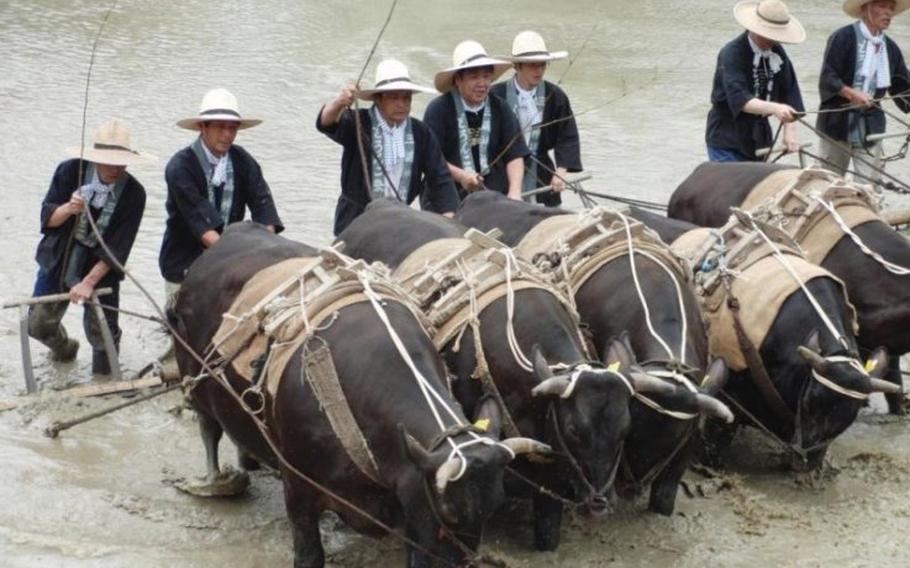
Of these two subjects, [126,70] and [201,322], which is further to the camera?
[126,70]

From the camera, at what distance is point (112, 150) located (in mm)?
8648

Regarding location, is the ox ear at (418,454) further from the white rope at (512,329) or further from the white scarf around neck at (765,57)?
the white scarf around neck at (765,57)

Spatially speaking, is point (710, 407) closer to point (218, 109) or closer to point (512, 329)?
point (512, 329)

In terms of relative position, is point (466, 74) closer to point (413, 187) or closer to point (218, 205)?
point (413, 187)

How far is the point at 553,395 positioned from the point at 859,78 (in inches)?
238

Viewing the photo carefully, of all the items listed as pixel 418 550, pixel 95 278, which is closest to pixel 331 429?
pixel 418 550

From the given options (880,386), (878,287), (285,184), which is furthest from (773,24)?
(285,184)

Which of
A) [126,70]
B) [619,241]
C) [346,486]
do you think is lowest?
[126,70]

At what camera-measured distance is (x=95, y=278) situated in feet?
28.6

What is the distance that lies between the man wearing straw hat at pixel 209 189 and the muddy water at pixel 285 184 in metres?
0.96

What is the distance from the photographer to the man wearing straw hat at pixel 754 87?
998 cm

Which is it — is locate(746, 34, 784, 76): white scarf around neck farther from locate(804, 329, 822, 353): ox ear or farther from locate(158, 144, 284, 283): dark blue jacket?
locate(158, 144, 284, 283): dark blue jacket

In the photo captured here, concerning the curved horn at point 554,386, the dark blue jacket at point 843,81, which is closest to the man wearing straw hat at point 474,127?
the dark blue jacket at point 843,81

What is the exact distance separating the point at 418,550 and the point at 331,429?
0.60m
